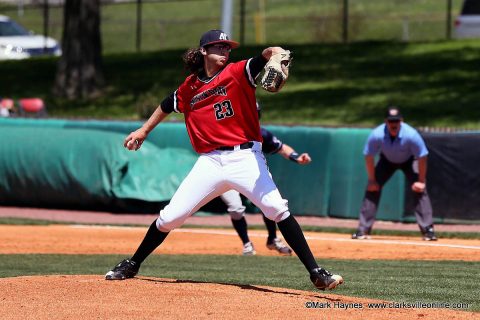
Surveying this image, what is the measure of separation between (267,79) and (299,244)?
4.49 ft

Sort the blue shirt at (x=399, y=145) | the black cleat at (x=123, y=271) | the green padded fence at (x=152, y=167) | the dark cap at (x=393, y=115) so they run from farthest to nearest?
the green padded fence at (x=152, y=167) < the blue shirt at (x=399, y=145) < the dark cap at (x=393, y=115) < the black cleat at (x=123, y=271)

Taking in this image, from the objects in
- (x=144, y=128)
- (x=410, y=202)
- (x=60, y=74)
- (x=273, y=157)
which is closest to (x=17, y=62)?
(x=60, y=74)

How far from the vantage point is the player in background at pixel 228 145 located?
8.63 metres

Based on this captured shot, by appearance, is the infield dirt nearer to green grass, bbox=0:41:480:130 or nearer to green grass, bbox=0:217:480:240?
green grass, bbox=0:217:480:240

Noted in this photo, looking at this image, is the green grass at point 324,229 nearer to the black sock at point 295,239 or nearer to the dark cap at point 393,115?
the dark cap at point 393,115

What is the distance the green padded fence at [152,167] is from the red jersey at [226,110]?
960 cm

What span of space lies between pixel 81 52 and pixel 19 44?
7.44m

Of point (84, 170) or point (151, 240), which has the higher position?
point (151, 240)

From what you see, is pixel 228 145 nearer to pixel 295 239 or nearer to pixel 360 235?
pixel 295 239

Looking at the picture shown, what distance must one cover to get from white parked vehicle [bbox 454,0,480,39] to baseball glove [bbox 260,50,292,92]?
72.5 feet

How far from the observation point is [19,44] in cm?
3578

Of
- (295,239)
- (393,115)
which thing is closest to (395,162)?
(393,115)

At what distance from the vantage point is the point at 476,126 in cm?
2191

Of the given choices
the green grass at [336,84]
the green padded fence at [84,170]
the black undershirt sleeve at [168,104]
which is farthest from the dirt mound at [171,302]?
the green grass at [336,84]
